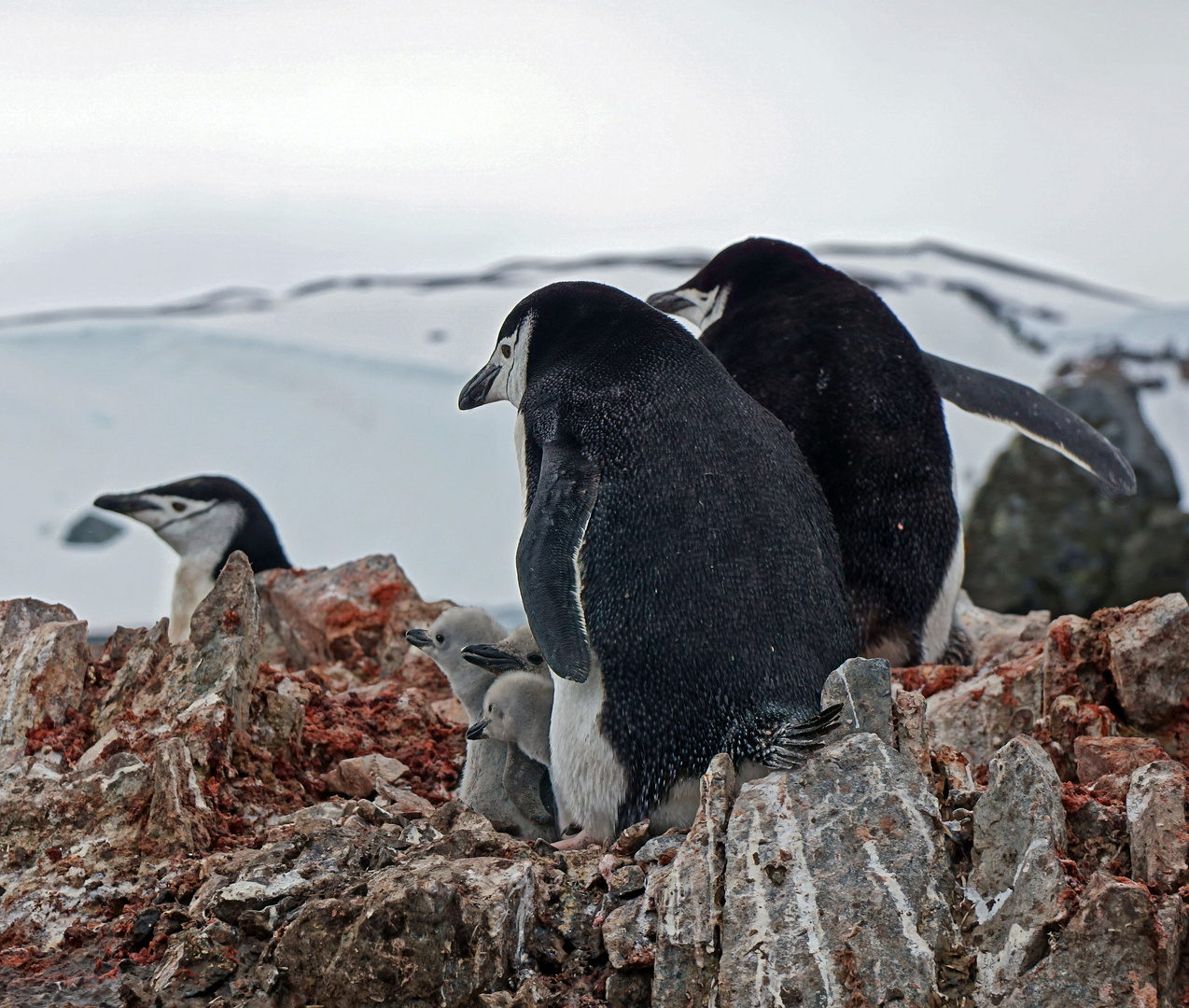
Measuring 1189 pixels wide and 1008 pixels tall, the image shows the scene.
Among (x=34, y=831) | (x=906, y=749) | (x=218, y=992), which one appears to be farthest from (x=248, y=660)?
(x=906, y=749)

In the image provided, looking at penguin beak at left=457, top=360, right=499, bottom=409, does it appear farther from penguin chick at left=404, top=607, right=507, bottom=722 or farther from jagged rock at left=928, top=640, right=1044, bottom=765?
jagged rock at left=928, top=640, right=1044, bottom=765

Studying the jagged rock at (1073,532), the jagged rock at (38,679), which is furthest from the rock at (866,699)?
the jagged rock at (1073,532)

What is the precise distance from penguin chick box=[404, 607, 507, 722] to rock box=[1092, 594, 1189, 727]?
1.30m

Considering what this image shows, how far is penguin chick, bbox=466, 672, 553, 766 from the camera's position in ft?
7.24

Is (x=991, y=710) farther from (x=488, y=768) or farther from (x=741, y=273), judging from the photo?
(x=741, y=273)

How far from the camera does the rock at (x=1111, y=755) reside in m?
2.00

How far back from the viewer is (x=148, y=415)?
7250mm

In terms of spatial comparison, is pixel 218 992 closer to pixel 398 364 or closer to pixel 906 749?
pixel 906 749

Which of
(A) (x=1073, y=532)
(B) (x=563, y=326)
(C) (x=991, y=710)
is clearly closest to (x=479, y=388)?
(B) (x=563, y=326)

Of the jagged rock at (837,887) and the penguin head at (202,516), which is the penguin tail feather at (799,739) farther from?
the penguin head at (202,516)

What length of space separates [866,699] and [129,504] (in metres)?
3.25

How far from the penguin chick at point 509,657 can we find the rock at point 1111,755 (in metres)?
1.01

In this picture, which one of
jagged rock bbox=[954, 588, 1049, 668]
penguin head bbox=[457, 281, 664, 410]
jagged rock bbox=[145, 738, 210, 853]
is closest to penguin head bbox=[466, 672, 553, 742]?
jagged rock bbox=[145, 738, 210, 853]

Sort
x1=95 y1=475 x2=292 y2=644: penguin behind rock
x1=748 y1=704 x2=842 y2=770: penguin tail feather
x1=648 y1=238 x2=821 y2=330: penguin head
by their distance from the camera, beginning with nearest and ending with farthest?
x1=748 y1=704 x2=842 y2=770: penguin tail feather < x1=648 y1=238 x2=821 y2=330: penguin head < x1=95 y1=475 x2=292 y2=644: penguin behind rock
